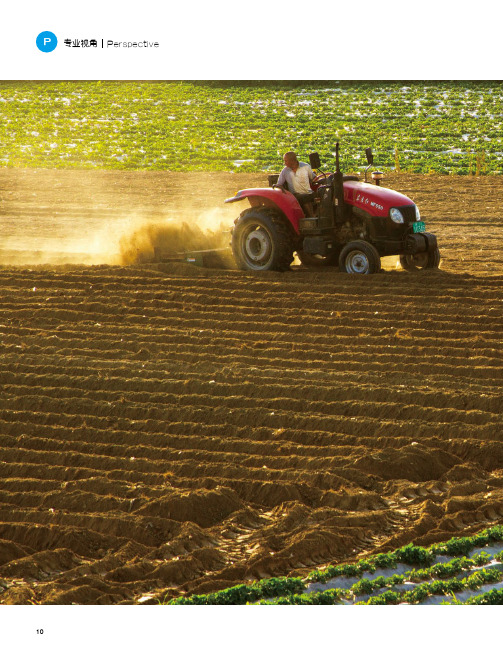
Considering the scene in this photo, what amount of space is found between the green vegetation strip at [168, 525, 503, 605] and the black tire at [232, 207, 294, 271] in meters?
7.14

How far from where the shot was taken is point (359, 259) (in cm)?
1223

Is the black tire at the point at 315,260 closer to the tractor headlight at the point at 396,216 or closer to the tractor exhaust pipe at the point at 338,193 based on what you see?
the tractor exhaust pipe at the point at 338,193

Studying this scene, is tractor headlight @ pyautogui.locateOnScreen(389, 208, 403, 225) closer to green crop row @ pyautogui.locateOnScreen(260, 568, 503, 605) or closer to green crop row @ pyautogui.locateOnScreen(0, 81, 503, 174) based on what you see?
green crop row @ pyautogui.locateOnScreen(260, 568, 503, 605)

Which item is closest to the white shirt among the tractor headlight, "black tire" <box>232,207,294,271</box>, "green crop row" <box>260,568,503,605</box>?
"black tire" <box>232,207,294,271</box>

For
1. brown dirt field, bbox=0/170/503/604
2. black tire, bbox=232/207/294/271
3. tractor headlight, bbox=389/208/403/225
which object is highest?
tractor headlight, bbox=389/208/403/225

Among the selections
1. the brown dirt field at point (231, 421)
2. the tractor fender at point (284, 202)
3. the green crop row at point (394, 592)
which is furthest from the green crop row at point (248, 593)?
the tractor fender at point (284, 202)

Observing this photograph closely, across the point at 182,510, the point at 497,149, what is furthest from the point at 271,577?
the point at 497,149

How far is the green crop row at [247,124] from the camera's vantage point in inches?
1046

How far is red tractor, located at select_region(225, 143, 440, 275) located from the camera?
471 inches

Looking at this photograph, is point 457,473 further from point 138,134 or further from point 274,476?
point 138,134

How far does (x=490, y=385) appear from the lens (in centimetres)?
874

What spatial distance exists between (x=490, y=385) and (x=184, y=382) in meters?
2.84
